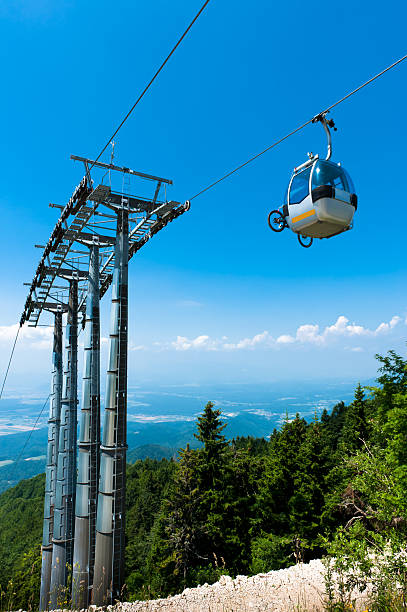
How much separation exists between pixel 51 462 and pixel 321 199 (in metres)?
19.8

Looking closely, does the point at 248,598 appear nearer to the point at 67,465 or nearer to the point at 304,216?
the point at 304,216

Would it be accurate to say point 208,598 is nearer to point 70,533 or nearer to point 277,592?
point 277,592

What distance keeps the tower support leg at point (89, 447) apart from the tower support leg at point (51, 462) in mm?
7544

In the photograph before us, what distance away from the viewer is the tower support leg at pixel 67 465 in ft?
54.4

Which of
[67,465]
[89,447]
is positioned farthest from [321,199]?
[67,465]

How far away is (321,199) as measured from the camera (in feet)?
19.1

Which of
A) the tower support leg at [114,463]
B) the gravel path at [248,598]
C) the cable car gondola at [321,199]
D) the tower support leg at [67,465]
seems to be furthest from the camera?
the tower support leg at [67,465]

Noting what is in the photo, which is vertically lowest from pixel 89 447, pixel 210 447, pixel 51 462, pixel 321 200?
pixel 210 447

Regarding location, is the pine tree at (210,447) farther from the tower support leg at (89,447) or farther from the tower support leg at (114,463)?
the tower support leg at (114,463)

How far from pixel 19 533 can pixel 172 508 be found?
7145 cm

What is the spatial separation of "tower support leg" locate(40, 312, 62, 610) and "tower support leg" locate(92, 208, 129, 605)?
11659mm

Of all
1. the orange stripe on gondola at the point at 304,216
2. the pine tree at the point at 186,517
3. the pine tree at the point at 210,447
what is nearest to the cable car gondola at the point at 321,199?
the orange stripe on gondola at the point at 304,216

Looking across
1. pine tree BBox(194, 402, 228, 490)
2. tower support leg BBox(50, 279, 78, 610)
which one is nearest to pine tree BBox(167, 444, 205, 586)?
pine tree BBox(194, 402, 228, 490)

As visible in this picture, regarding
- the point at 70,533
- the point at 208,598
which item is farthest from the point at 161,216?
the point at 70,533
